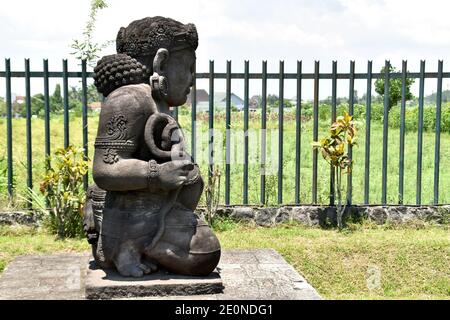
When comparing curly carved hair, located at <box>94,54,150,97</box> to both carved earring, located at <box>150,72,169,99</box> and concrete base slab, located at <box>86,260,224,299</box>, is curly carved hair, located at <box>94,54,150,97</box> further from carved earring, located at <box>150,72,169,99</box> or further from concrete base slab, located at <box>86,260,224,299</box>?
concrete base slab, located at <box>86,260,224,299</box>

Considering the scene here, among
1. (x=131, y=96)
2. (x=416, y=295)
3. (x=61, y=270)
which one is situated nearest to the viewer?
(x=131, y=96)

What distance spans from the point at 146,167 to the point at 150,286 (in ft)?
2.70

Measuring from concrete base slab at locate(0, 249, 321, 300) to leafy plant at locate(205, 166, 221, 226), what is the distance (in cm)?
254

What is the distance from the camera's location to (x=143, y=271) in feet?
14.5

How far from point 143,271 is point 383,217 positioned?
533 centimetres

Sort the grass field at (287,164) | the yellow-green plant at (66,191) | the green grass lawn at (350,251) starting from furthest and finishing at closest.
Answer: the grass field at (287,164) → the yellow-green plant at (66,191) → the green grass lawn at (350,251)

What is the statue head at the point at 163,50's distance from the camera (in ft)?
15.0

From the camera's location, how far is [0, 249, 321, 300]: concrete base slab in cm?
442

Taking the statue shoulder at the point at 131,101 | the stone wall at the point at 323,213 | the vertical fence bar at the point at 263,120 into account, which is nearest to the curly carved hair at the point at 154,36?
the statue shoulder at the point at 131,101

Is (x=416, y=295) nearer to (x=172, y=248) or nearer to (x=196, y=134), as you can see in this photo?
(x=172, y=248)

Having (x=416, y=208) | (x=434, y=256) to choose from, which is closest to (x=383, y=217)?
(x=416, y=208)

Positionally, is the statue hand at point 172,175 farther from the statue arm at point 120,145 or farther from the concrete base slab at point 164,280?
the concrete base slab at point 164,280

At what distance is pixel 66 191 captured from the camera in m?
8.01

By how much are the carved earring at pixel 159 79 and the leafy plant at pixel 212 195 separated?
4.02 metres
